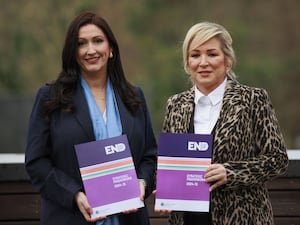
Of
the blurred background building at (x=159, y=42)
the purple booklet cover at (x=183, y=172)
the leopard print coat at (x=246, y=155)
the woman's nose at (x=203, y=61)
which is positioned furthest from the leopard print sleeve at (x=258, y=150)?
the blurred background building at (x=159, y=42)

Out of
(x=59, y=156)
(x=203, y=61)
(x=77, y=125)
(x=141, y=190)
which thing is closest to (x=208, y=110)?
(x=203, y=61)

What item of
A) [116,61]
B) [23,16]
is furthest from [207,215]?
[23,16]

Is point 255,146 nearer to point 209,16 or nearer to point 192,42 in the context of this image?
point 192,42

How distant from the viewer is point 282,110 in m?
20.9

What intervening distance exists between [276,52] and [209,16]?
7.59 feet

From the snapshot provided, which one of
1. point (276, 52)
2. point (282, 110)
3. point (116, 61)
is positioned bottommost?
point (282, 110)

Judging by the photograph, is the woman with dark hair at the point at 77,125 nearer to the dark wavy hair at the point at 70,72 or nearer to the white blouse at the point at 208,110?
the dark wavy hair at the point at 70,72

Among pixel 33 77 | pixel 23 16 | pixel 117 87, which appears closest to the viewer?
pixel 117 87

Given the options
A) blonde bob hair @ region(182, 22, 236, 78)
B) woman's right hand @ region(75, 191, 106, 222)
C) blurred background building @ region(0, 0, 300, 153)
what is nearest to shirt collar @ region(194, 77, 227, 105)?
blonde bob hair @ region(182, 22, 236, 78)

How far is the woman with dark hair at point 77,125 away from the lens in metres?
3.55

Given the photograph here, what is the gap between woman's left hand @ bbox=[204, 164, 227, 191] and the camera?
11.3ft

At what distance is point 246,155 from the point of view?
3.52 m

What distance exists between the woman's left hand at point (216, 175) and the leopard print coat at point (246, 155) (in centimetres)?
2

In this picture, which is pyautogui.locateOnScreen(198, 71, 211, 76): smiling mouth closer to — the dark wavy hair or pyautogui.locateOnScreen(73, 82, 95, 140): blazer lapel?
the dark wavy hair
